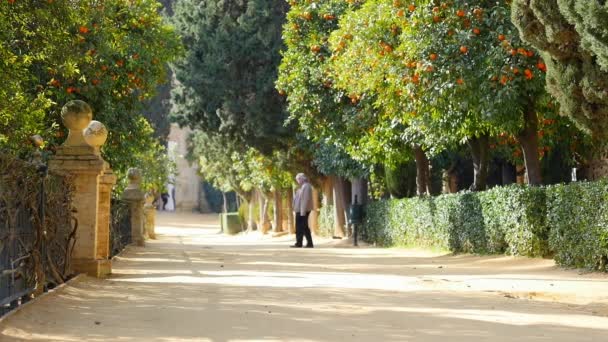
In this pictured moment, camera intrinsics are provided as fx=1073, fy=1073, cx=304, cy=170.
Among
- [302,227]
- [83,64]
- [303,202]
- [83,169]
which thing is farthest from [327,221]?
[83,169]

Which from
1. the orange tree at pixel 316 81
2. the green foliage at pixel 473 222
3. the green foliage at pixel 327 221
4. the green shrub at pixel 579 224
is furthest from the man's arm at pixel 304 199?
the green foliage at pixel 327 221


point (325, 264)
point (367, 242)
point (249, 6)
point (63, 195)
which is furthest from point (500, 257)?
point (249, 6)

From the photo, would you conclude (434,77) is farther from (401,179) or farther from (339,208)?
(339,208)

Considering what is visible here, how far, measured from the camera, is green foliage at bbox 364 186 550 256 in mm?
19078

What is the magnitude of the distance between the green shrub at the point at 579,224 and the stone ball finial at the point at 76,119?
24.1ft

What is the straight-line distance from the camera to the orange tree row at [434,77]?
18984mm

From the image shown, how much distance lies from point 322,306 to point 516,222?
9472 mm

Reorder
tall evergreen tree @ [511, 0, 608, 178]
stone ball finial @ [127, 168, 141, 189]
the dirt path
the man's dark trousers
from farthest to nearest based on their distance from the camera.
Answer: the man's dark trousers < stone ball finial @ [127, 168, 141, 189] < tall evergreen tree @ [511, 0, 608, 178] < the dirt path

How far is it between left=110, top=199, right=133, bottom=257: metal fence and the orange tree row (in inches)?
233

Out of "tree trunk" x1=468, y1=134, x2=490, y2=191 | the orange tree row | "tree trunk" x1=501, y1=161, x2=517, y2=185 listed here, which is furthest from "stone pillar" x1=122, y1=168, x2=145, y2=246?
"tree trunk" x1=501, y1=161, x2=517, y2=185

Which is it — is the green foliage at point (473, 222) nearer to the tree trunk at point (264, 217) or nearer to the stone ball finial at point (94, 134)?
the stone ball finial at point (94, 134)

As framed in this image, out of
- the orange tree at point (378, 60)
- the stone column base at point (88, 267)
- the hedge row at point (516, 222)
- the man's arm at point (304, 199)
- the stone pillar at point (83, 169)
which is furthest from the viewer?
the man's arm at point (304, 199)

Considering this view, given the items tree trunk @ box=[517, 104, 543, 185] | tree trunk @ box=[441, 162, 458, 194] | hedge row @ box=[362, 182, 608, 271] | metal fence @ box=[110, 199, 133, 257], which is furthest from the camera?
tree trunk @ box=[441, 162, 458, 194]

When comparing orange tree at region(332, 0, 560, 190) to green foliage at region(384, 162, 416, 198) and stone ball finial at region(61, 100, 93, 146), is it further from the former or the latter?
green foliage at region(384, 162, 416, 198)
